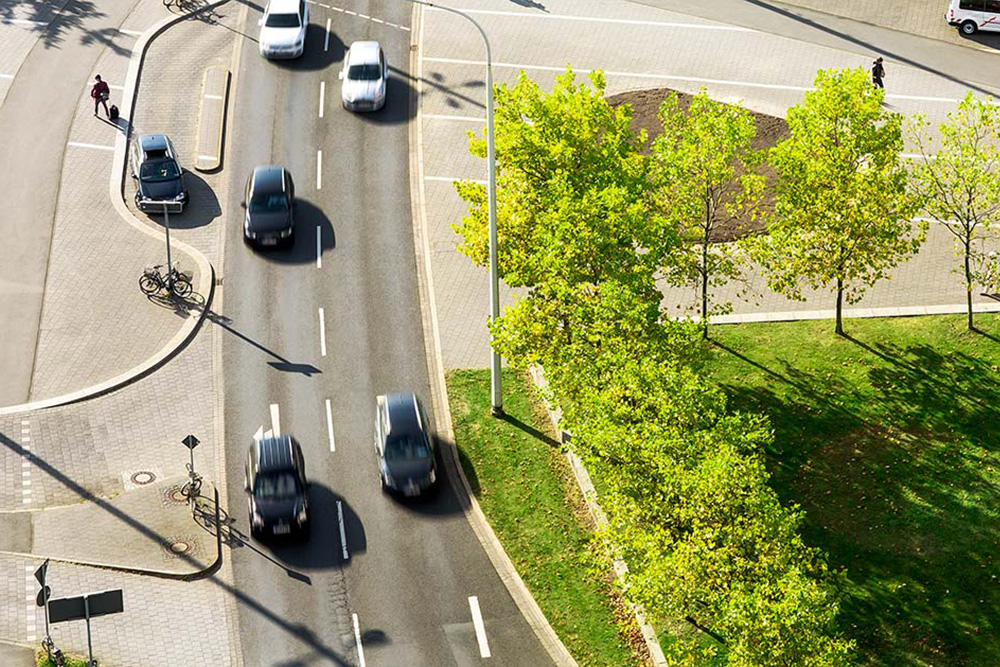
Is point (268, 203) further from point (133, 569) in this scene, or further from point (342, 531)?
point (133, 569)

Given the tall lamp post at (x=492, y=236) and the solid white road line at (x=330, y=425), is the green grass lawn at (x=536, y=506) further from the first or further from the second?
the solid white road line at (x=330, y=425)

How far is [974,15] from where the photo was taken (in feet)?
210

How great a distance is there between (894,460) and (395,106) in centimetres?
2638

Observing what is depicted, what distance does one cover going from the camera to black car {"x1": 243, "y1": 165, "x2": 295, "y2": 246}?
52.2 m

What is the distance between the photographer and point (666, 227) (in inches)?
1658

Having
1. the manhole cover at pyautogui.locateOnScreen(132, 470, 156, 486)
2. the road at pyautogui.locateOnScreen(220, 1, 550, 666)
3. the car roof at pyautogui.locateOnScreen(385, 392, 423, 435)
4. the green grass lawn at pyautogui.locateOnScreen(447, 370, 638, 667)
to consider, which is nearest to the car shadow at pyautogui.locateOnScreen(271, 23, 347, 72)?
the road at pyautogui.locateOnScreen(220, 1, 550, 666)

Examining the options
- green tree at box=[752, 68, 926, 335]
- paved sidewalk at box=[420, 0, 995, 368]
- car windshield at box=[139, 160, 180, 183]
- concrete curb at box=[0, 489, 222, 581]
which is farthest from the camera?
paved sidewalk at box=[420, 0, 995, 368]

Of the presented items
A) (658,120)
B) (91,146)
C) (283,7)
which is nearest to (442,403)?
(658,120)

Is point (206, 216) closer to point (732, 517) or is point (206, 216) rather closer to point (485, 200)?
point (485, 200)

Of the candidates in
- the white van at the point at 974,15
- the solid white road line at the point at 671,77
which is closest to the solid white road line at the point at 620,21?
the solid white road line at the point at 671,77

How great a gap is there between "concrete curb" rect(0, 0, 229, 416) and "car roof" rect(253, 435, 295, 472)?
6.98m

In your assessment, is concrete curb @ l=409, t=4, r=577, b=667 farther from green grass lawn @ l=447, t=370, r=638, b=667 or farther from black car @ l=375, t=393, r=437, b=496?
black car @ l=375, t=393, r=437, b=496

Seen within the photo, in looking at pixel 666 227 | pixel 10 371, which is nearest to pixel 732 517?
pixel 666 227

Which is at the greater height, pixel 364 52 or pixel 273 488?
pixel 364 52
